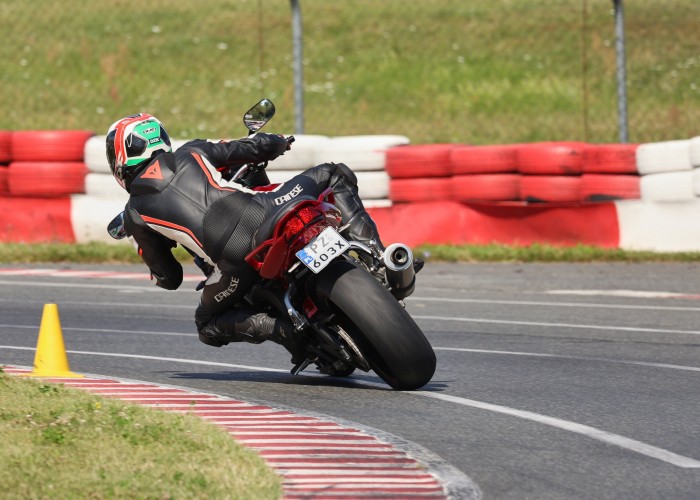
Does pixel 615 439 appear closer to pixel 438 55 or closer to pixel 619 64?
pixel 619 64

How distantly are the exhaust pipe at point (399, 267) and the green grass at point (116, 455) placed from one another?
1.48 metres

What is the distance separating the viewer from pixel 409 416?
7.04m

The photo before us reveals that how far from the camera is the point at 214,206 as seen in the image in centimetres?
760

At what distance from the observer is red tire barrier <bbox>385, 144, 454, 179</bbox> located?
15180 mm

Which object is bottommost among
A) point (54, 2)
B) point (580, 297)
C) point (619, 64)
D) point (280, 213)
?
point (580, 297)

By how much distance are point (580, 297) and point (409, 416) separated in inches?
226

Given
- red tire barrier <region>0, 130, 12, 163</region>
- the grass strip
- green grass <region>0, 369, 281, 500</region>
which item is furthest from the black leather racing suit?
red tire barrier <region>0, 130, 12, 163</region>

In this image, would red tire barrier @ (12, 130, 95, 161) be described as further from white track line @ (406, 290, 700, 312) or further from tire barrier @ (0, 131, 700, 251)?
white track line @ (406, 290, 700, 312)

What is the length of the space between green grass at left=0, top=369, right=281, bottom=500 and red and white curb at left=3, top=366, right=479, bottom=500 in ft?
0.48

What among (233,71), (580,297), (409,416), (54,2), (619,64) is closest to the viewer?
(409,416)

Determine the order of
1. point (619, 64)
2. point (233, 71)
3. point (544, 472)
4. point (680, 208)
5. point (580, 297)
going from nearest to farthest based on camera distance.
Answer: point (544, 472)
point (580, 297)
point (680, 208)
point (619, 64)
point (233, 71)

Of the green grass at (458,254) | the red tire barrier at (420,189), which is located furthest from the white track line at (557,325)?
the red tire barrier at (420,189)

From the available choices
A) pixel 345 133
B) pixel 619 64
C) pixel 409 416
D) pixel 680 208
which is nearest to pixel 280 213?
pixel 409 416

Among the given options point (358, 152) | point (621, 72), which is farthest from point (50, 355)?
point (621, 72)
